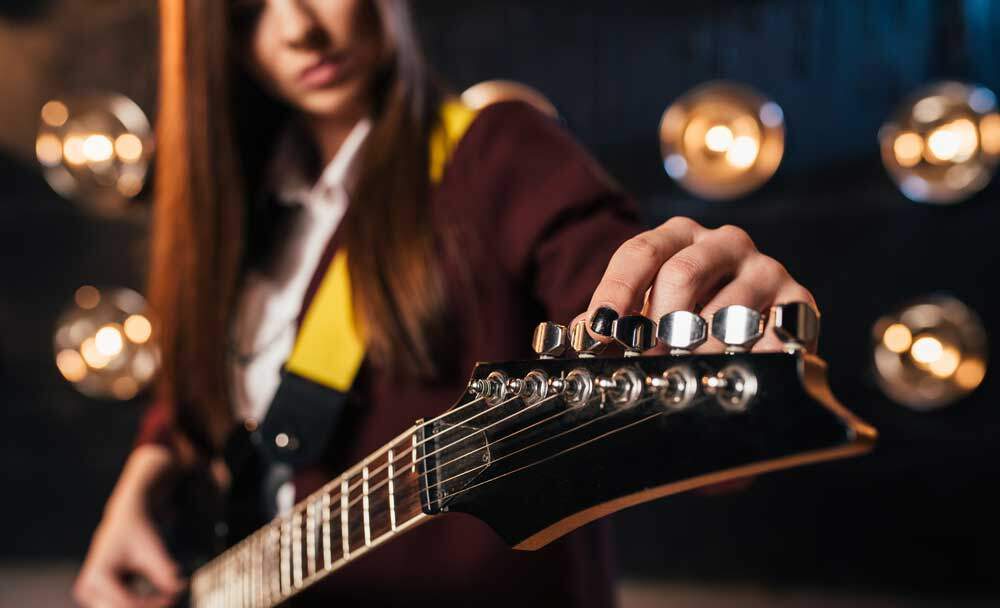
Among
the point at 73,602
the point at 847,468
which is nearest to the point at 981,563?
the point at 847,468

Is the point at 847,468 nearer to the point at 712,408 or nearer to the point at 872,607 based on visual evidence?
the point at 872,607

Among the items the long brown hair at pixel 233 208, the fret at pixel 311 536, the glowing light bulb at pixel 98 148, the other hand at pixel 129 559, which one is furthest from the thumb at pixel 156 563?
the glowing light bulb at pixel 98 148

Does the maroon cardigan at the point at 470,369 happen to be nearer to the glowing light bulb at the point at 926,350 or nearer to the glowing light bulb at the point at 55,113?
the glowing light bulb at the point at 926,350

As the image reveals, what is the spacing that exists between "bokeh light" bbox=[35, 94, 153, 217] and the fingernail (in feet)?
3.79

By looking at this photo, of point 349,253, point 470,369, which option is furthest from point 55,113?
point 470,369

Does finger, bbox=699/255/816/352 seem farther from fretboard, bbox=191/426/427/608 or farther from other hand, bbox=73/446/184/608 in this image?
other hand, bbox=73/446/184/608

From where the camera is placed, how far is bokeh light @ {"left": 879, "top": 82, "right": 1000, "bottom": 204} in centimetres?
102

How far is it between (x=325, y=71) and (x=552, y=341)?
51 cm

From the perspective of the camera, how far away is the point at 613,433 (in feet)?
0.95

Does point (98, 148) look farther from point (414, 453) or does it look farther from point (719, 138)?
point (414, 453)

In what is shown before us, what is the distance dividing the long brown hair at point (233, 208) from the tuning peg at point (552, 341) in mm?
344

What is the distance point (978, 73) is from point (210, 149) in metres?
0.90

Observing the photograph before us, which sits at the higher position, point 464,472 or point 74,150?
point 74,150

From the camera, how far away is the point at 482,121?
674 mm
